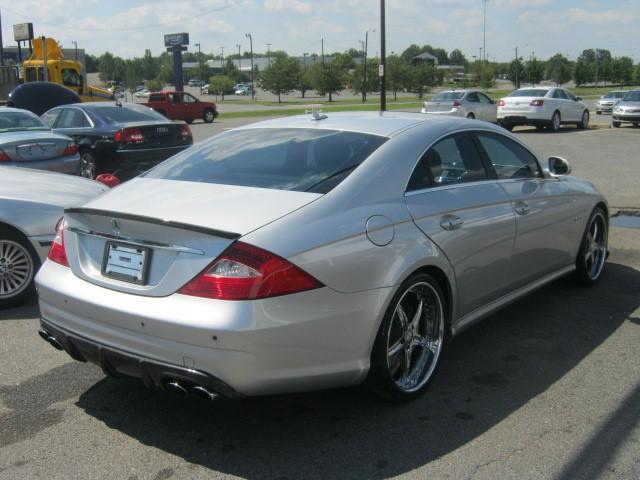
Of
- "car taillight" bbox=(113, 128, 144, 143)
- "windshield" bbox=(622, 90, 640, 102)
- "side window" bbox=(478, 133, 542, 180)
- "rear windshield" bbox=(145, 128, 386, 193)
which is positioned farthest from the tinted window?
"windshield" bbox=(622, 90, 640, 102)

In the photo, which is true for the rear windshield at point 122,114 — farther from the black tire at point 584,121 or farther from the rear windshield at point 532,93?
the black tire at point 584,121

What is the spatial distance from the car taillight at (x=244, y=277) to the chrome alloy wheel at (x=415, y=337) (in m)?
0.79

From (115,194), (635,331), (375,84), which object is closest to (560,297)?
(635,331)

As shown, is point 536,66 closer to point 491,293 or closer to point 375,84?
point 375,84

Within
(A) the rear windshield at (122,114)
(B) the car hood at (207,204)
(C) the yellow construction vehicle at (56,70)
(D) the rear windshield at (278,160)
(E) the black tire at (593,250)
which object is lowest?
(E) the black tire at (593,250)

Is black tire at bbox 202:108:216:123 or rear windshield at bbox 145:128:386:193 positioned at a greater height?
rear windshield at bbox 145:128:386:193

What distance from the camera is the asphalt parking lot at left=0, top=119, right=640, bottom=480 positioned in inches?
130

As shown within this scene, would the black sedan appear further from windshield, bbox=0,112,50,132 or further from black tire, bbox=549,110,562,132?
black tire, bbox=549,110,562,132

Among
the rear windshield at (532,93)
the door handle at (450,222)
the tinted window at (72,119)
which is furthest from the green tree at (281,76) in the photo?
the door handle at (450,222)

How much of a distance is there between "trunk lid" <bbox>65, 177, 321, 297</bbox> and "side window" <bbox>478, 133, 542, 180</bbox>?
1822mm

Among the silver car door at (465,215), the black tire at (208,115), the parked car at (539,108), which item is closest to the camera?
the silver car door at (465,215)

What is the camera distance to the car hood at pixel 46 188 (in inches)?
233

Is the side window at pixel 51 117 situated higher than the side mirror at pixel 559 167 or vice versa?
the side window at pixel 51 117

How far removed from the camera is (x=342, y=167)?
12.8ft
